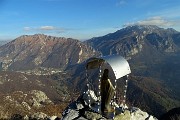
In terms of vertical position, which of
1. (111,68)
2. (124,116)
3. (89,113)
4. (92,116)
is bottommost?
(124,116)

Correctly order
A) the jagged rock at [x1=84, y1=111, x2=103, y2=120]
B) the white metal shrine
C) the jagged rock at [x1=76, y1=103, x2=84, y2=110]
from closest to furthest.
→ 1. the white metal shrine
2. the jagged rock at [x1=84, y1=111, x2=103, y2=120]
3. the jagged rock at [x1=76, y1=103, x2=84, y2=110]

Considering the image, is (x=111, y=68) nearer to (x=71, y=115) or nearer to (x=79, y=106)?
(x=71, y=115)

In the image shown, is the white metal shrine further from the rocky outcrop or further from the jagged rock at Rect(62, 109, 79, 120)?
the jagged rock at Rect(62, 109, 79, 120)

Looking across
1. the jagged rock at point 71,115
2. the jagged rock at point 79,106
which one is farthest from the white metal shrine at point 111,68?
the jagged rock at point 71,115

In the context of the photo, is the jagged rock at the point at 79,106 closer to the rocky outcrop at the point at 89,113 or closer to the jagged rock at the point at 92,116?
the rocky outcrop at the point at 89,113

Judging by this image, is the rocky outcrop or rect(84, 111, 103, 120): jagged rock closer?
rect(84, 111, 103, 120): jagged rock

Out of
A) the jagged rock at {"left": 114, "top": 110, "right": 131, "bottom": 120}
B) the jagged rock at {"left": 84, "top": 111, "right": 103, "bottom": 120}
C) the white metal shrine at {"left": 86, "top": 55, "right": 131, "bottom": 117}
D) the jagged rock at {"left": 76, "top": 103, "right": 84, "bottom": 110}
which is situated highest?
the white metal shrine at {"left": 86, "top": 55, "right": 131, "bottom": 117}

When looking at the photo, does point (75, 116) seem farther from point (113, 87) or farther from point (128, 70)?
point (128, 70)

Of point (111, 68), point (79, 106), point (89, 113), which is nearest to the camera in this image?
point (111, 68)

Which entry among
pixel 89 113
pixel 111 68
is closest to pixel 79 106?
pixel 89 113

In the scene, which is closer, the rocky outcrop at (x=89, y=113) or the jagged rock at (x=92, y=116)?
the jagged rock at (x=92, y=116)

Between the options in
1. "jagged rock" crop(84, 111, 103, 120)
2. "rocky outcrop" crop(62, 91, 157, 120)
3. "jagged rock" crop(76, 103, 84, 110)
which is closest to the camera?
"jagged rock" crop(84, 111, 103, 120)

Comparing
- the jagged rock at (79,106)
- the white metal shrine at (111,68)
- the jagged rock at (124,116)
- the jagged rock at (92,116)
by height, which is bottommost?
the jagged rock at (124,116)

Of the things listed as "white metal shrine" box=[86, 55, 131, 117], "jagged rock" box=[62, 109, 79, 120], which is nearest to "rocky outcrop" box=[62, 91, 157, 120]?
"jagged rock" box=[62, 109, 79, 120]
